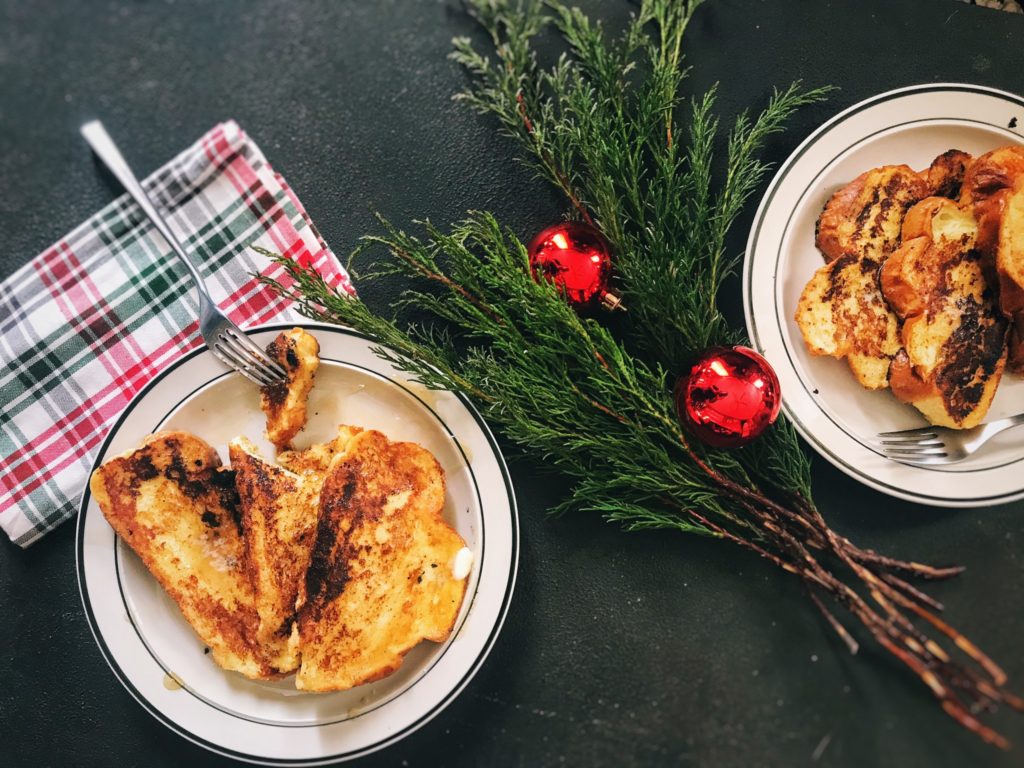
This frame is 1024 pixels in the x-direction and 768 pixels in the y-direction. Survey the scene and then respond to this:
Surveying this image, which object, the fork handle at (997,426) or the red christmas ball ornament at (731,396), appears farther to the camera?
the fork handle at (997,426)

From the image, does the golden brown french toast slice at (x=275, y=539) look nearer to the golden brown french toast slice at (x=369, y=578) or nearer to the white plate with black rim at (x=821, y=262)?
the golden brown french toast slice at (x=369, y=578)

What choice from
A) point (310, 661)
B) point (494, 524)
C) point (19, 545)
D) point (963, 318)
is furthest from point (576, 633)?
point (19, 545)

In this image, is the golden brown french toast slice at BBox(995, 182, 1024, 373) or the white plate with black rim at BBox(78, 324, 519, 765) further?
the white plate with black rim at BBox(78, 324, 519, 765)

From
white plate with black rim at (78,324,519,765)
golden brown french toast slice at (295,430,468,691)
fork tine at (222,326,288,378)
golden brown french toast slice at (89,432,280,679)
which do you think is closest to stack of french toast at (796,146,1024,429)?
white plate with black rim at (78,324,519,765)

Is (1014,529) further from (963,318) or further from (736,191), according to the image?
(736,191)

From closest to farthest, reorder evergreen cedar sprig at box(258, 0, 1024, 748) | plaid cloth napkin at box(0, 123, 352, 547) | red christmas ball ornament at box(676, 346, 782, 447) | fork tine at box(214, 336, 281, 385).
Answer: red christmas ball ornament at box(676, 346, 782, 447), evergreen cedar sprig at box(258, 0, 1024, 748), fork tine at box(214, 336, 281, 385), plaid cloth napkin at box(0, 123, 352, 547)

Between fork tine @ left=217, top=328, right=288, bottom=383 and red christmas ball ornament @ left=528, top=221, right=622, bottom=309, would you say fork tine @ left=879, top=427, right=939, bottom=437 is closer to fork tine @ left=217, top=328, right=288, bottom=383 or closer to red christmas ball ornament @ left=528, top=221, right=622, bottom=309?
red christmas ball ornament @ left=528, top=221, right=622, bottom=309

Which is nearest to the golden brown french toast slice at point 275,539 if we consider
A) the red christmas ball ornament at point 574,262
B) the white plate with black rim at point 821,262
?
the red christmas ball ornament at point 574,262
